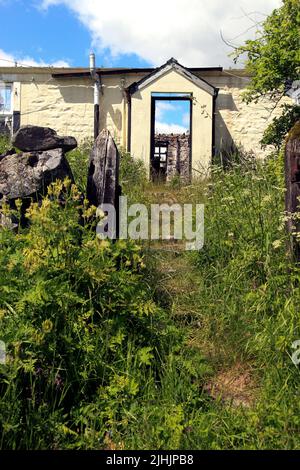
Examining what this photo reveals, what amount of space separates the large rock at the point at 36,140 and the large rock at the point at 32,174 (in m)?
0.28

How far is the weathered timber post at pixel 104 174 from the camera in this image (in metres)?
4.50

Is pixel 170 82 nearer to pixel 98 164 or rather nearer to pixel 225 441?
pixel 98 164

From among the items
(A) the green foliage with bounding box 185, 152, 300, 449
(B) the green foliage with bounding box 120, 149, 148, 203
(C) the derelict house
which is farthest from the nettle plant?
(C) the derelict house

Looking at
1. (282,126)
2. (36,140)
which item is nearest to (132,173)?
(282,126)

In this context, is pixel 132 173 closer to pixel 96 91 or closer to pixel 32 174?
pixel 96 91

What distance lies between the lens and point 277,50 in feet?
22.4

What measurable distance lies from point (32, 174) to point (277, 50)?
4.28 meters

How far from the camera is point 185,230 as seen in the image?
5758 millimetres

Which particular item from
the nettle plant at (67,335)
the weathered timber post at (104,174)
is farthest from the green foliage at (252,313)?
the weathered timber post at (104,174)

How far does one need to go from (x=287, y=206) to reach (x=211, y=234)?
1.02m

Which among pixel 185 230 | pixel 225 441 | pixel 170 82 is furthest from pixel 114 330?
pixel 170 82

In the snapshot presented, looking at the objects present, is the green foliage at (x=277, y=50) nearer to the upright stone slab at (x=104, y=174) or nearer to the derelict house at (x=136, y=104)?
the upright stone slab at (x=104, y=174)

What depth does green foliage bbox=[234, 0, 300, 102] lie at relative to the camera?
22.0ft

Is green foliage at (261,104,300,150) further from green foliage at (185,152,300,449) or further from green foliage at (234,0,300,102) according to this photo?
green foliage at (185,152,300,449)
